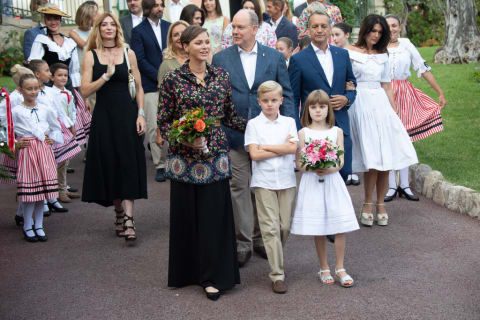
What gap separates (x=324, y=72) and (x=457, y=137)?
667 centimetres

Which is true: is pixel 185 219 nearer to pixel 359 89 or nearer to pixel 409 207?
pixel 359 89

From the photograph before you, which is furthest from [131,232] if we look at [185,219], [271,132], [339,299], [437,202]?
[437,202]

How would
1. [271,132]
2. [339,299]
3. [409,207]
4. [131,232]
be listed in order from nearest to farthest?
[339,299] → [271,132] → [131,232] → [409,207]

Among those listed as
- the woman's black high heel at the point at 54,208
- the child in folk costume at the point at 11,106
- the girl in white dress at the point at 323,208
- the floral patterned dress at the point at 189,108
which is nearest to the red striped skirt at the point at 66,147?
the woman's black high heel at the point at 54,208

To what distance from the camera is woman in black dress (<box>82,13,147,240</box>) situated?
319 inches

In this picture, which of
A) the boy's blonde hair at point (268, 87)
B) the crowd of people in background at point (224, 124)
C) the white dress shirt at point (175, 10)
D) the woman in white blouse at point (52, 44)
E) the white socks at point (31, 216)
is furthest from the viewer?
the white dress shirt at point (175, 10)

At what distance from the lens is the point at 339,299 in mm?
6055

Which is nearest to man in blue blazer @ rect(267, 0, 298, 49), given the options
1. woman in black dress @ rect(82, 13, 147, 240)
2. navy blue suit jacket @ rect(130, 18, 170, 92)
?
navy blue suit jacket @ rect(130, 18, 170, 92)

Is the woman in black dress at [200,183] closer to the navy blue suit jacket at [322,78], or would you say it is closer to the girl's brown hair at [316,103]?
the girl's brown hair at [316,103]

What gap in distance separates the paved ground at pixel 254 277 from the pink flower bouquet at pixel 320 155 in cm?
107

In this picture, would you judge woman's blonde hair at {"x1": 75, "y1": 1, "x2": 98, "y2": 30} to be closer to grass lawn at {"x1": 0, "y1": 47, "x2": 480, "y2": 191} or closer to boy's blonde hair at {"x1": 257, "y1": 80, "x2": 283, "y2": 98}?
grass lawn at {"x1": 0, "y1": 47, "x2": 480, "y2": 191}

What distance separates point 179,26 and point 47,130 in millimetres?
2019

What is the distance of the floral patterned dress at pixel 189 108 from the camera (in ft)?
20.6

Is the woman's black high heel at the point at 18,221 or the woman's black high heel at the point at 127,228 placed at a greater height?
the woman's black high heel at the point at 127,228
